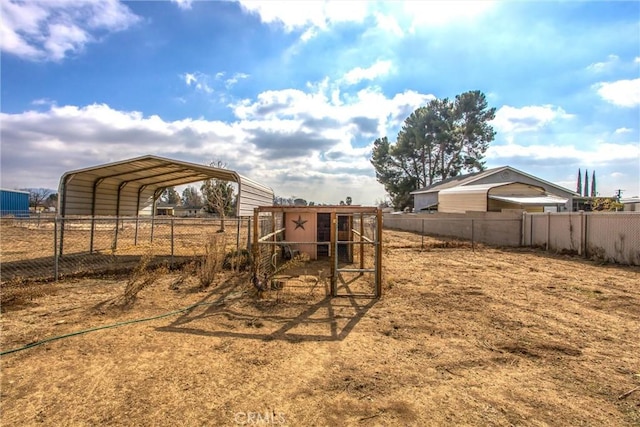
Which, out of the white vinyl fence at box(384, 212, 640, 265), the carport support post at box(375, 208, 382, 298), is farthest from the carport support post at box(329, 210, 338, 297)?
the white vinyl fence at box(384, 212, 640, 265)

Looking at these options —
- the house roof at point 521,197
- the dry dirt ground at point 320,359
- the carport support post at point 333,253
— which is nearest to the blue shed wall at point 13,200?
the dry dirt ground at point 320,359

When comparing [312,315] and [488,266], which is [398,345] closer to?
[312,315]

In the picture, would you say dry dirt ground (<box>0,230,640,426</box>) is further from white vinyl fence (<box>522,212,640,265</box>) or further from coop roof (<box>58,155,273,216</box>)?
white vinyl fence (<box>522,212,640,265</box>)

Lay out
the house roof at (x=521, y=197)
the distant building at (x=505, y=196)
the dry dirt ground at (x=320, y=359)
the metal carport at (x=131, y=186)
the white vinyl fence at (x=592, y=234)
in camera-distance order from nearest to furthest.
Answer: the dry dirt ground at (x=320, y=359), the metal carport at (x=131, y=186), the white vinyl fence at (x=592, y=234), the house roof at (x=521, y=197), the distant building at (x=505, y=196)

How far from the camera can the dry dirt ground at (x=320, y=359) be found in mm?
2928

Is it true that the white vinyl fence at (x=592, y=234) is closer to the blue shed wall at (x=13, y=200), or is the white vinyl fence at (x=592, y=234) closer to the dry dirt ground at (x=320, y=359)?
the dry dirt ground at (x=320, y=359)

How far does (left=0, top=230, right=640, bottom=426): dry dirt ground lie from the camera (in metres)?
2.93

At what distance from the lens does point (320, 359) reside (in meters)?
3.95

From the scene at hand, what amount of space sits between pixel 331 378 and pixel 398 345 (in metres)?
1.26

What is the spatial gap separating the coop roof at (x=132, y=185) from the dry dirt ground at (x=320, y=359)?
4388 millimetres

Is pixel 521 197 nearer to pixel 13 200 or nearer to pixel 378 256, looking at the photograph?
pixel 378 256

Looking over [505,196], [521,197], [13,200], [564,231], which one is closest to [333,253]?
[564,231]

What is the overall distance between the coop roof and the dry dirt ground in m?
4.39

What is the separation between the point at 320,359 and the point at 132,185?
14185 mm
